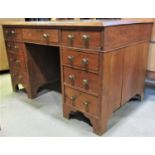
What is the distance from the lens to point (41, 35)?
1639mm

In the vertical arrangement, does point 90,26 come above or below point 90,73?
above

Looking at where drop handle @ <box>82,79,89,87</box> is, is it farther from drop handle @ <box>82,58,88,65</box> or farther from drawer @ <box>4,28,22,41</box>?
drawer @ <box>4,28,22,41</box>

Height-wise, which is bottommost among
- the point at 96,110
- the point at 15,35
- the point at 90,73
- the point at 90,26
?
the point at 96,110

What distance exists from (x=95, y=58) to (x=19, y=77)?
120 centimetres

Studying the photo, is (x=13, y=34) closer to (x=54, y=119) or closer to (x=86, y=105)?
(x=54, y=119)

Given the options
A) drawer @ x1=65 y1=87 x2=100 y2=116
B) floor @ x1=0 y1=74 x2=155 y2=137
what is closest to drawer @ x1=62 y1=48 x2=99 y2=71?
drawer @ x1=65 y1=87 x2=100 y2=116

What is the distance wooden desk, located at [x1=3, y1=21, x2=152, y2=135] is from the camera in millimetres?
1251

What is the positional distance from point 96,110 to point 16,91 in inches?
51.3

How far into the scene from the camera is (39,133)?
4.82ft

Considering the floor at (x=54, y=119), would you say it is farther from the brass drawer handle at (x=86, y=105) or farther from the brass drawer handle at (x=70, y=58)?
the brass drawer handle at (x=70, y=58)

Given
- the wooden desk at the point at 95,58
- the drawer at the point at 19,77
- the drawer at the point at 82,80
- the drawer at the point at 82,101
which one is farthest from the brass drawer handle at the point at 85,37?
the drawer at the point at 19,77

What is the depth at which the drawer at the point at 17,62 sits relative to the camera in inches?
79.2
